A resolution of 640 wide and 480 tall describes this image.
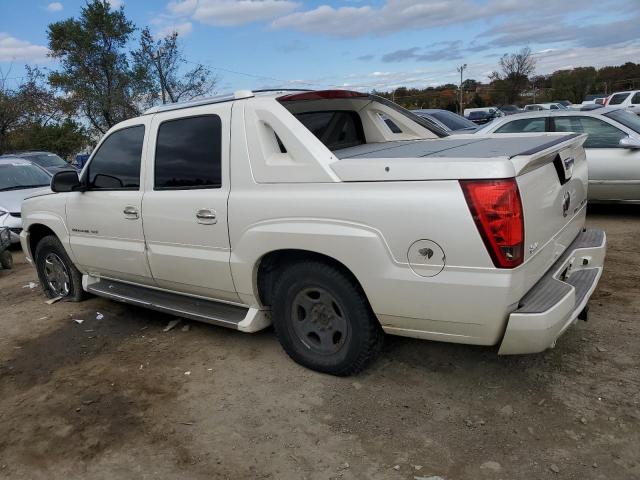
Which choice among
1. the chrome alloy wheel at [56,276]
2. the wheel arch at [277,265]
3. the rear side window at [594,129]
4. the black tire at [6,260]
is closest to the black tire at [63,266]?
the chrome alloy wheel at [56,276]

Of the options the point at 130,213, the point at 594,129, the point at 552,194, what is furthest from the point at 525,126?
the point at 130,213

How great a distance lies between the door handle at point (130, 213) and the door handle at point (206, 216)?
75 cm

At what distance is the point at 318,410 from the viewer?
335 centimetres

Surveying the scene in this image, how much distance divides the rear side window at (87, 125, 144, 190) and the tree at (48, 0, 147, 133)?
2032 centimetres

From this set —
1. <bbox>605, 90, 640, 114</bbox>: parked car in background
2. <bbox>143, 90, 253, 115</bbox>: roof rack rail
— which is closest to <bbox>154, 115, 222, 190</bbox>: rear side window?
<bbox>143, 90, 253, 115</bbox>: roof rack rail

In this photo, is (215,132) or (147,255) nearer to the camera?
(215,132)

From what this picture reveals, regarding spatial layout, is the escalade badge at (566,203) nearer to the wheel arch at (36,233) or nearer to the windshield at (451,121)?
the wheel arch at (36,233)

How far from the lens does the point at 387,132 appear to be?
4.87 m

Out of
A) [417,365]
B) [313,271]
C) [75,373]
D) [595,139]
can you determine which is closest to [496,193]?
[313,271]

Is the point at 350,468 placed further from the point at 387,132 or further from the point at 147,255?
the point at 387,132

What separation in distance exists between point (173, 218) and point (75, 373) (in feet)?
4.59

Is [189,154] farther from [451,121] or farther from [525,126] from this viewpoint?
[451,121]

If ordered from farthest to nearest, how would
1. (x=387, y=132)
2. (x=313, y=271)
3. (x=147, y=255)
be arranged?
(x=387, y=132) < (x=147, y=255) < (x=313, y=271)

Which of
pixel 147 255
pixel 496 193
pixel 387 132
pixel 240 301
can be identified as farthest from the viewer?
pixel 387 132
